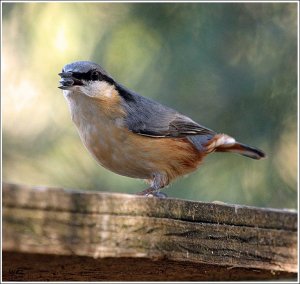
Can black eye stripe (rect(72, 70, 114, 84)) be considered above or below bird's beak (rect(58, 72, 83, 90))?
above

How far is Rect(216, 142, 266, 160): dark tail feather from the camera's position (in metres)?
3.50

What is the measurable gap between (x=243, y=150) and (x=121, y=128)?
813 millimetres

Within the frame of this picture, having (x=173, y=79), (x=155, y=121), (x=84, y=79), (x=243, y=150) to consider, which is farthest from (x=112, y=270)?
(x=173, y=79)

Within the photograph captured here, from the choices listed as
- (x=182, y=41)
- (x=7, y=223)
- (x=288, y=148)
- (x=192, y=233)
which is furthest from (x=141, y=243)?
(x=182, y=41)

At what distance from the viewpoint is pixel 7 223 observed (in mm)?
1564

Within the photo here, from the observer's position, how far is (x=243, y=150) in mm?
3623

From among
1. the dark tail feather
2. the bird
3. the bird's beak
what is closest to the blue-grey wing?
the bird

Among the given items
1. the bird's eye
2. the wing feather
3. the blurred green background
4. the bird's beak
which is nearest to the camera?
the bird's beak

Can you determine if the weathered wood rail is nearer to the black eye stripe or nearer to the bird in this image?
the bird

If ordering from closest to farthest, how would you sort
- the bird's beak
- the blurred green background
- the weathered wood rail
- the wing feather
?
the weathered wood rail
the bird's beak
the wing feather
the blurred green background

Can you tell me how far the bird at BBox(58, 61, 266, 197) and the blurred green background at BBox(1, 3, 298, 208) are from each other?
434 millimetres

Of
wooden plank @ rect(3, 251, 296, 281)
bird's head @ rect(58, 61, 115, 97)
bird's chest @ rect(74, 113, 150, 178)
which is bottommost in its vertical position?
wooden plank @ rect(3, 251, 296, 281)

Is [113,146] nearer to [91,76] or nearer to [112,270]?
[91,76]

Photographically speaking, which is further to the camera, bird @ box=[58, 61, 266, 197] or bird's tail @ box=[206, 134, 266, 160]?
bird's tail @ box=[206, 134, 266, 160]
